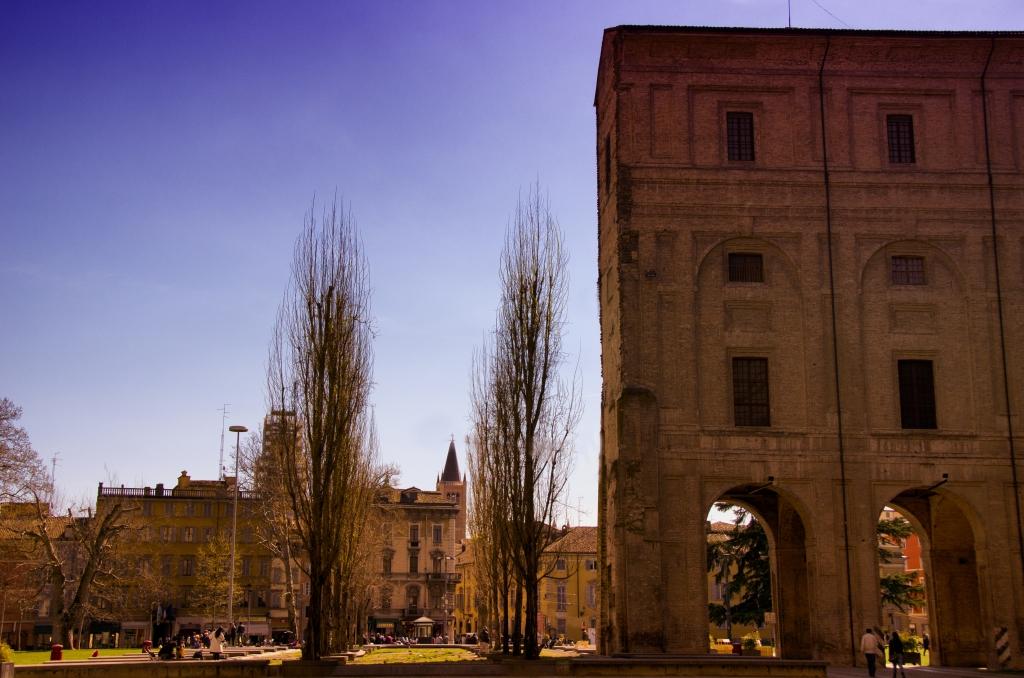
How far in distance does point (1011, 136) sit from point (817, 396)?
33.3ft

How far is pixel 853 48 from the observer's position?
33.0 meters

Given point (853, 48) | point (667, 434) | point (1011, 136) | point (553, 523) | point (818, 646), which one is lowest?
point (818, 646)

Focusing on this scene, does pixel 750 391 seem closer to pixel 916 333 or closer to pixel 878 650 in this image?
pixel 916 333

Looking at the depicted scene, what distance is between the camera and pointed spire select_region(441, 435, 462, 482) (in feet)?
501

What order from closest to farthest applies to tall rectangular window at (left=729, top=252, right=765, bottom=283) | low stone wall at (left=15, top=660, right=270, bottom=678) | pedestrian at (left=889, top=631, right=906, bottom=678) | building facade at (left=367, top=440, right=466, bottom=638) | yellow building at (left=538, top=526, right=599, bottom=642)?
low stone wall at (left=15, top=660, right=270, bottom=678) → pedestrian at (left=889, top=631, right=906, bottom=678) → tall rectangular window at (left=729, top=252, right=765, bottom=283) → yellow building at (left=538, top=526, right=599, bottom=642) → building facade at (left=367, top=440, right=466, bottom=638)

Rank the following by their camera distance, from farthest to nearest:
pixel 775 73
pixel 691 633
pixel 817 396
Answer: pixel 775 73 < pixel 817 396 < pixel 691 633

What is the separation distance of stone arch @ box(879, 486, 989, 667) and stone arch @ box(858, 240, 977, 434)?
8.88 ft

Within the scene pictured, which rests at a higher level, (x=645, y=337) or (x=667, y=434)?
(x=645, y=337)

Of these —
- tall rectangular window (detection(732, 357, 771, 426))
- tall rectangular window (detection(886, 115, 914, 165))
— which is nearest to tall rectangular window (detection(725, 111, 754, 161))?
tall rectangular window (detection(886, 115, 914, 165))

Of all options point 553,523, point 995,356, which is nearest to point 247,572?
point 553,523

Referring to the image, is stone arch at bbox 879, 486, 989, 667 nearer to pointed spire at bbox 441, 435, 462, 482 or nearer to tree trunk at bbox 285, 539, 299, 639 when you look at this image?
tree trunk at bbox 285, 539, 299, 639

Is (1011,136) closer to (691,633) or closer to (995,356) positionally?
(995,356)

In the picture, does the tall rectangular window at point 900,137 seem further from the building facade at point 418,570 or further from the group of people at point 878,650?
the building facade at point 418,570

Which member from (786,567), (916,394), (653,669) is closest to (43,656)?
(653,669)
